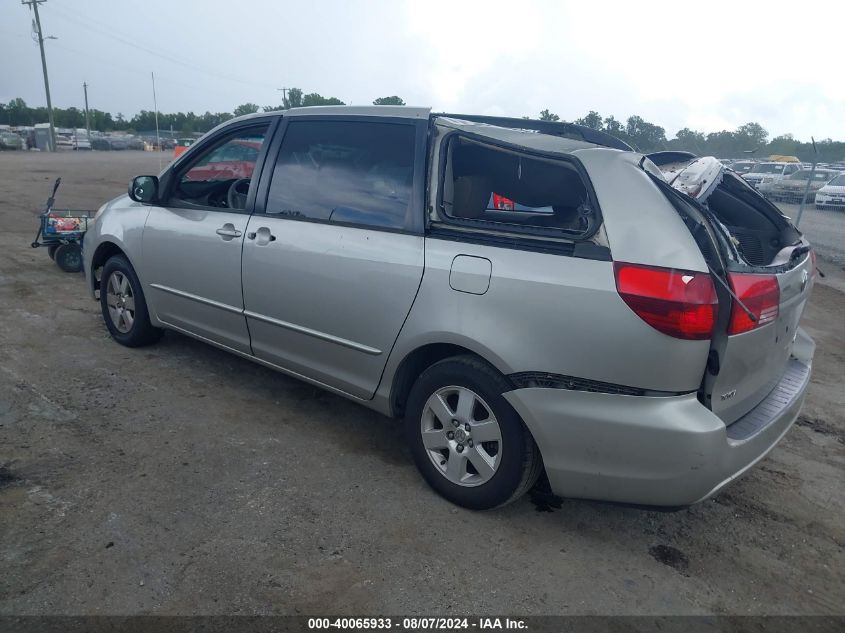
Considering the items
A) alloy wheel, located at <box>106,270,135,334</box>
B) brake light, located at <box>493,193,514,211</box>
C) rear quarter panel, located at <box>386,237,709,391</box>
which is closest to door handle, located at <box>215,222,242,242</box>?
alloy wheel, located at <box>106,270,135,334</box>

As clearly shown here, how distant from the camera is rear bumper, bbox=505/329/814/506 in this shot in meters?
2.53

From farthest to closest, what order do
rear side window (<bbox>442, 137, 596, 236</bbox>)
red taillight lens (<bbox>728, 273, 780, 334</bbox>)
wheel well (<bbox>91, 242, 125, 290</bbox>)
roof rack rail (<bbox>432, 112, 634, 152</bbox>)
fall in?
wheel well (<bbox>91, 242, 125, 290</bbox>) → roof rack rail (<bbox>432, 112, 634, 152</bbox>) → rear side window (<bbox>442, 137, 596, 236</bbox>) → red taillight lens (<bbox>728, 273, 780, 334</bbox>)

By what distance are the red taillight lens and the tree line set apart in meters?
1.23

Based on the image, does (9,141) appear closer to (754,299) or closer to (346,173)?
(346,173)

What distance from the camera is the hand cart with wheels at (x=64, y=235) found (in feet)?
24.3

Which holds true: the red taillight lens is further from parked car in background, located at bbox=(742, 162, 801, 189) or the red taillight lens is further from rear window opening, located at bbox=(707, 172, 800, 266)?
parked car in background, located at bbox=(742, 162, 801, 189)

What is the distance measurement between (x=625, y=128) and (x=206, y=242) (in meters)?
8.20

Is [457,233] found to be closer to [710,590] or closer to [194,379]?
[710,590]

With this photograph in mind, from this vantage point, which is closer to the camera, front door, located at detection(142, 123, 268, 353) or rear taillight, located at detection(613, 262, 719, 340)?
rear taillight, located at detection(613, 262, 719, 340)

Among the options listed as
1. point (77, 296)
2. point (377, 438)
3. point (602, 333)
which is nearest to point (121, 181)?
point (77, 296)

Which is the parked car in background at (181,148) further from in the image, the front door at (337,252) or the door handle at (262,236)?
the front door at (337,252)

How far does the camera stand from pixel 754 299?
266 cm

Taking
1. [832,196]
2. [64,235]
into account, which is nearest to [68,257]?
[64,235]

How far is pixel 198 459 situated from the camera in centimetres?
350
